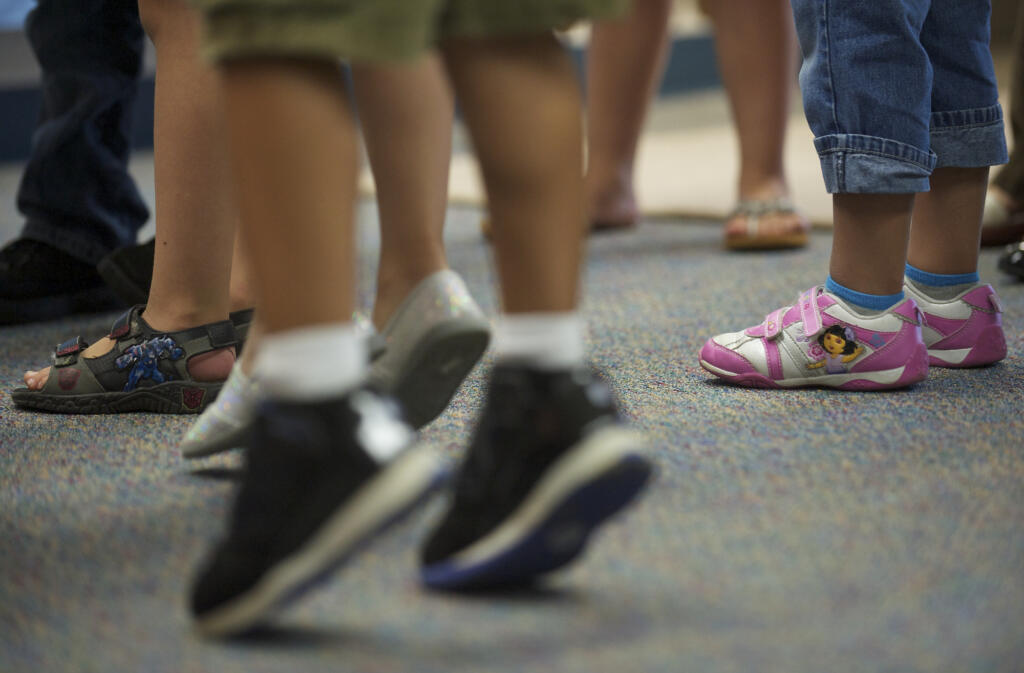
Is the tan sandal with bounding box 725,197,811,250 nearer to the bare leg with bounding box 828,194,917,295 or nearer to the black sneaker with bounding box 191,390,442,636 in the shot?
the bare leg with bounding box 828,194,917,295

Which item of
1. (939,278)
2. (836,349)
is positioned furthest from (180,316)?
(939,278)

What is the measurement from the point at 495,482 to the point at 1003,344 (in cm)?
63

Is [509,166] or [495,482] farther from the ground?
[509,166]

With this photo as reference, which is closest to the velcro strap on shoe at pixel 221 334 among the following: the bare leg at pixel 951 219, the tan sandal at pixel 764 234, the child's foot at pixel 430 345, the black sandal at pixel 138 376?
the black sandal at pixel 138 376

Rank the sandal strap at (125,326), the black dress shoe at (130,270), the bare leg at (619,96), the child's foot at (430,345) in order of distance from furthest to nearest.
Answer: the bare leg at (619,96)
the black dress shoe at (130,270)
the sandal strap at (125,326)
the child's foot at (430,345)

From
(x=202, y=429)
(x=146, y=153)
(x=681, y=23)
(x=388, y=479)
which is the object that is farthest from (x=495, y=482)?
(x=681, y=23)

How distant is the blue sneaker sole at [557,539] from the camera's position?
0.50 meters

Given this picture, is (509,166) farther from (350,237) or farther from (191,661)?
(191,661)

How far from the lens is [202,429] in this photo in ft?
2.43

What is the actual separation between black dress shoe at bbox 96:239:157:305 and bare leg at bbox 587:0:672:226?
84 cm

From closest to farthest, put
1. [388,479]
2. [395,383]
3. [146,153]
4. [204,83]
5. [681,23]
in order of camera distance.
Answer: [388,479]
[395,383]
[204,83]
[146,153]
[681,23]

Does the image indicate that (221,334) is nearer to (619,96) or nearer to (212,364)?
(212,364)

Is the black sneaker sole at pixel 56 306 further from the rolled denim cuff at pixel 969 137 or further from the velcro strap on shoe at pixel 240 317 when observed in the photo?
the rolled denim cuff at pixel 969 137

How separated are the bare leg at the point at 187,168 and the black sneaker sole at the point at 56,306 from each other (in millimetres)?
524
